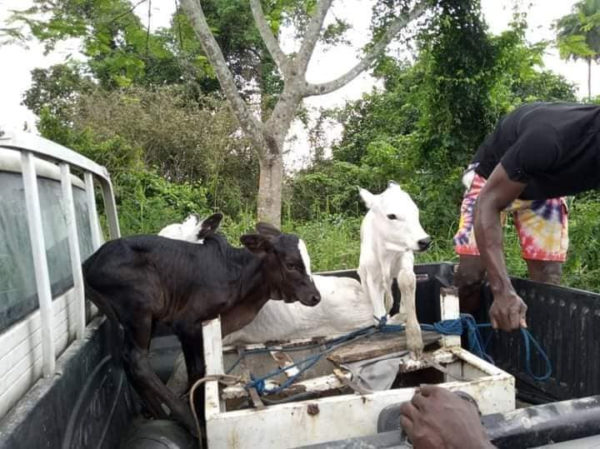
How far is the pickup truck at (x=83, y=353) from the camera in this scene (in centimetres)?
134

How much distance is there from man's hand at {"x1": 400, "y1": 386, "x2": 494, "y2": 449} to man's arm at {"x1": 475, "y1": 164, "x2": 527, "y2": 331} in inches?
40.8

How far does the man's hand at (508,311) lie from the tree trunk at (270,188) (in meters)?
4.55

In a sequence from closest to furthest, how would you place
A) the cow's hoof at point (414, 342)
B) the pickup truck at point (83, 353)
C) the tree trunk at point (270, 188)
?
the pickup truck at point (83, 353) < the cow's hoof at point (414, 342) < the tree trunk at point (270, 188)

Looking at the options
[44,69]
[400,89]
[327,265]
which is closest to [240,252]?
[327,265]

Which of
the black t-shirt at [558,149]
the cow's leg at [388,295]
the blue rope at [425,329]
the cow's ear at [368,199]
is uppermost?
the black t-shirt at [558,149]

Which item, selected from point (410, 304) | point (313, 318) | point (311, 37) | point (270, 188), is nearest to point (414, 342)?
point (410, 304)

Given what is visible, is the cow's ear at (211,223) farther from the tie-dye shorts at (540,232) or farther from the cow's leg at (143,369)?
the tie-dye shorts at (540,232)

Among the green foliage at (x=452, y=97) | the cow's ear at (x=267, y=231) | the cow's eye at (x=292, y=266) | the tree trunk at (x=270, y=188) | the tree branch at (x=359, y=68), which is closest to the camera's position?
the cow's eye at (x=292, y=266)

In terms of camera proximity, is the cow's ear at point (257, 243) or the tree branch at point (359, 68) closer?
the cow's ear at point (257, 243)

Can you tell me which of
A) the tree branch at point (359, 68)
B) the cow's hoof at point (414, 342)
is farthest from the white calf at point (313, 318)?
the tree branch at point (359, 68)

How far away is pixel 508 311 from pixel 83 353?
1.58 meters

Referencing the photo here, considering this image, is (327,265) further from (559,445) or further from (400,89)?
(400,89)

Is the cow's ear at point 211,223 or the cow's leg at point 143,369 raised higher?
the cow's ear at point 211,223

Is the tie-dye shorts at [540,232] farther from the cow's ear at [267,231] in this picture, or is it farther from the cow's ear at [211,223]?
the cow's ear at [211,223]
